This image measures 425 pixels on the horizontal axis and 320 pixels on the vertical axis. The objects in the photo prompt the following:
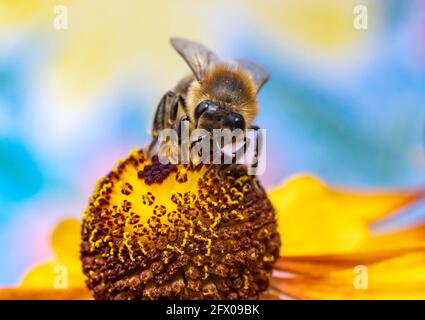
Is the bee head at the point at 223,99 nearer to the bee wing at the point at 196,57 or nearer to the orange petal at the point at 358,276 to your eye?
the bee wing at the point at 196,57

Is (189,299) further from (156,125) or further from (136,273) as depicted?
(156,125)

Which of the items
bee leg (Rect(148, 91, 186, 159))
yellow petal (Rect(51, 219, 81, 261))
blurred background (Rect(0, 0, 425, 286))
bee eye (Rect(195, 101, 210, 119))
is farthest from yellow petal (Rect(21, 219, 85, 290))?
bee eye (Rect(195, 101, 210, 119))

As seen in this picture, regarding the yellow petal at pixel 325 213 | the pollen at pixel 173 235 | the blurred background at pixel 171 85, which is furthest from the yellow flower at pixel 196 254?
the blurred background at pixel 171 85

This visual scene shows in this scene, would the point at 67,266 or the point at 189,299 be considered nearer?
the point at 189,299

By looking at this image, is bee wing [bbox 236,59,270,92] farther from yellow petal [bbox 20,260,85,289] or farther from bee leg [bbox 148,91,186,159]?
yellow petal [bbox 20,260,85,289]
